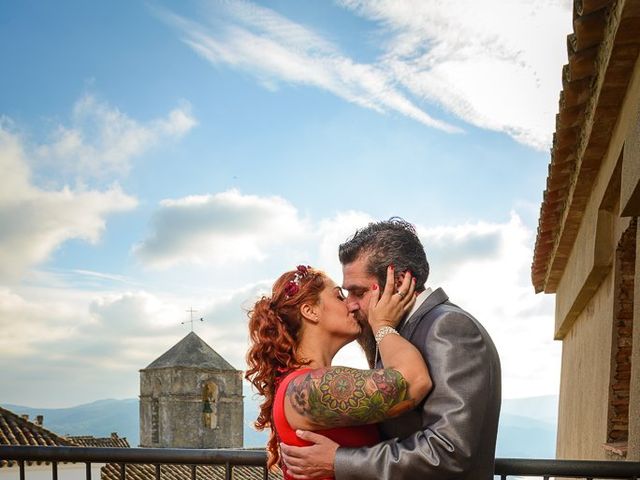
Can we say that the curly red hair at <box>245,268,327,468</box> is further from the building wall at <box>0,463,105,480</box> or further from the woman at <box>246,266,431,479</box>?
the building wall at <box>0,463,105,480</box>

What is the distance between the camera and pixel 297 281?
93.4 inches

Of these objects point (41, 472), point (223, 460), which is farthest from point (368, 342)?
point (41, 472)

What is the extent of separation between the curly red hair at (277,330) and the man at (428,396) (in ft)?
0.52

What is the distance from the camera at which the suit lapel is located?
219cm

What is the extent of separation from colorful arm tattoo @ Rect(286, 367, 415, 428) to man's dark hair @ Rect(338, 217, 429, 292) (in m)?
0.34

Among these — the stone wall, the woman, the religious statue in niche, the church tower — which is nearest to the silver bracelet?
the woman

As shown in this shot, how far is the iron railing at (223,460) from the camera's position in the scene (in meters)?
2.72

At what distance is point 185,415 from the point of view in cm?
3102

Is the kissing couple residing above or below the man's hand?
above

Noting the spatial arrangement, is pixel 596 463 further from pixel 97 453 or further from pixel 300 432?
pixel 97 453

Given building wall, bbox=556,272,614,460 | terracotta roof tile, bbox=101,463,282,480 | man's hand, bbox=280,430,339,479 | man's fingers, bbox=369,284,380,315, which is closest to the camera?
man's hand, bbox=280,430,339,479

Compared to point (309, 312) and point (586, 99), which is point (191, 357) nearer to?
point (586, 99)

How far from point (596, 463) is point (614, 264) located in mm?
2254

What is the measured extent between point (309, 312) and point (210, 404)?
3051cm
